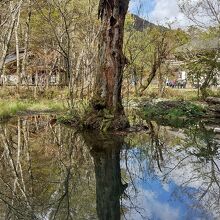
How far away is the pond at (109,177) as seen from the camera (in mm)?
5277

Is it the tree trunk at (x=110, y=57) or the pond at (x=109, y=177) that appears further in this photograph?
the tree trunk at (x=110, y=57)

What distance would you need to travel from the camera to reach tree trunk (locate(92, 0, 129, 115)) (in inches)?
523

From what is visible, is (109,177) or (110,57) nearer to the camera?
(109,177)

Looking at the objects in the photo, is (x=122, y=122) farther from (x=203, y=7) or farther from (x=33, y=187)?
(x=203, y=7)

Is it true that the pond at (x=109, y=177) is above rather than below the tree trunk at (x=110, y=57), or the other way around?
below

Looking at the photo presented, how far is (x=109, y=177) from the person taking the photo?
6.98 m

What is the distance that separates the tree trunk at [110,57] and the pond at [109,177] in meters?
1.51

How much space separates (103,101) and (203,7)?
78.2 ft

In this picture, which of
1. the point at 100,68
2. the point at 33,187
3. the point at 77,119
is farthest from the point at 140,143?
the point at 33,187

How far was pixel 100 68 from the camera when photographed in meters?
13.4

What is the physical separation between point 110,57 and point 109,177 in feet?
22.4

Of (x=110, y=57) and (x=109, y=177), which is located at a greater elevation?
(x=110, y=57)

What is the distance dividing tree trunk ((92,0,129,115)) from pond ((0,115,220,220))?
4.95ft

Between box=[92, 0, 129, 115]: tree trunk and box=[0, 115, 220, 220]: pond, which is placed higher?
box=[92, 0, 129, 115]: tree trunk
